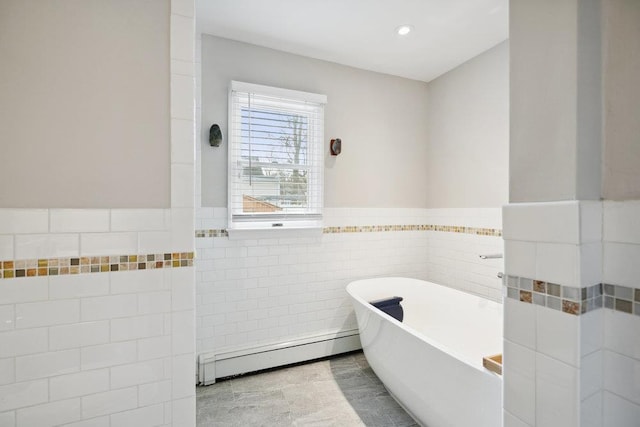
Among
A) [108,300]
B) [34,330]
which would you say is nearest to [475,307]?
[108,300]

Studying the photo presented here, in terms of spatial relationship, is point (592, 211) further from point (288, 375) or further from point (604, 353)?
point (288, 375)

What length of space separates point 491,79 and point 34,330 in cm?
339

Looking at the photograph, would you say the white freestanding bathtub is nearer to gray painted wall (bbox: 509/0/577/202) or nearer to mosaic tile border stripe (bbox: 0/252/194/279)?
gray painted wall (bbox: 509/0/577/202)

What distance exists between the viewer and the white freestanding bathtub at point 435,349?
4.62ft

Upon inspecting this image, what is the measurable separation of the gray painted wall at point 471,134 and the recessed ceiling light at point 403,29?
2.70ft

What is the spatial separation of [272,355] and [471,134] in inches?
107

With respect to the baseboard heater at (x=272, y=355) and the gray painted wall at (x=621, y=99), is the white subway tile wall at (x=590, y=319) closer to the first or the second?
the gray painted wall at (x=621, y=99)

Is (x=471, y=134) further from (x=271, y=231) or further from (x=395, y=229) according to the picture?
(x=271, y=231)

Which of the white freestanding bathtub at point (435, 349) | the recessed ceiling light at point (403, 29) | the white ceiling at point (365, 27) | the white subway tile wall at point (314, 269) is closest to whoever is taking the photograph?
the white freestanding bathtub at point (435, 349)

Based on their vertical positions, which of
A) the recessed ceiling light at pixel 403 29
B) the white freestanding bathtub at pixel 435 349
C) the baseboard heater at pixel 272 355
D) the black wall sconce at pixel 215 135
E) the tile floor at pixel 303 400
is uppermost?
the recessed ceiling light at pixel 403 29

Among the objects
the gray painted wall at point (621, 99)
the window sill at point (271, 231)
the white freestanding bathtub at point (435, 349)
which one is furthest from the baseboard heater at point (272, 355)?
the gray painted wall at point (621, 99)

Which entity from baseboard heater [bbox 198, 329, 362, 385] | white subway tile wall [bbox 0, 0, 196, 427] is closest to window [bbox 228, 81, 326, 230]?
baseboard heater [bbox 198, 329, 362, 385]

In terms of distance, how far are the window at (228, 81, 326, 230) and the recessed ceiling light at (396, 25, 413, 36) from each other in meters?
0.81

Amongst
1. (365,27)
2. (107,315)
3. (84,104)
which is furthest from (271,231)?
(365,27)
